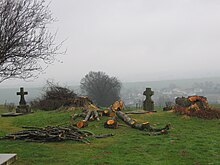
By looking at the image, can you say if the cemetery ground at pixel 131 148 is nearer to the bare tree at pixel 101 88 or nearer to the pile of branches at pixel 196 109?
the pile of branches at pixel 196 109

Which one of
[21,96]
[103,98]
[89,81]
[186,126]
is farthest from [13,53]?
[89,81]

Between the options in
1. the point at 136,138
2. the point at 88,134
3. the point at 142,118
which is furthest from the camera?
the point at 142,118

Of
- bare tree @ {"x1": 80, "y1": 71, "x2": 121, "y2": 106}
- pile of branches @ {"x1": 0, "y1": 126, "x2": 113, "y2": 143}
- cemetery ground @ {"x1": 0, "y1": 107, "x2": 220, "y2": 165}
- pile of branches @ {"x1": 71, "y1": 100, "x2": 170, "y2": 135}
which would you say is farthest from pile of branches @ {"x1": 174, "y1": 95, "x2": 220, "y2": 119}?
bare tree @ {"x1": 80, "y1": 71, "x2": 121, "y2": 106}

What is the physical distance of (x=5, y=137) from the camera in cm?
1049

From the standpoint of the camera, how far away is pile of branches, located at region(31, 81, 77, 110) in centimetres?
2281

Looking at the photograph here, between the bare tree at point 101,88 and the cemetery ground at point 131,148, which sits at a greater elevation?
the bare tree at point 101,88

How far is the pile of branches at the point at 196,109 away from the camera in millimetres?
14693

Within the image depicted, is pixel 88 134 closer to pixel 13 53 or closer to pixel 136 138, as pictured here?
pixel 136 138

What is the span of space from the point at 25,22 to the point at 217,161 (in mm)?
6620

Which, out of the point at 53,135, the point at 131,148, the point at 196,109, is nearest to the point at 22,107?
the point at 53,135

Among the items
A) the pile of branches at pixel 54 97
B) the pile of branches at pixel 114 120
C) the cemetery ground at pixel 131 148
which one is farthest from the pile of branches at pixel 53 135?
the pile of branches at pixel 54 97

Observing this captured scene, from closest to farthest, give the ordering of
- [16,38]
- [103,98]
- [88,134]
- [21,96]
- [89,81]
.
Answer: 1. [16,38]
2. [88,134]
3. [21,96]
4. [103,98]
5. [89,81]

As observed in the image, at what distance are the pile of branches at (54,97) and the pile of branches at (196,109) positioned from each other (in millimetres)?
9272

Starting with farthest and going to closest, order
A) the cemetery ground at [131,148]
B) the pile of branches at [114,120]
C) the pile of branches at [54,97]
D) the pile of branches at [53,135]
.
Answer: the pile of branches at [54,97]
the pile of branches at [114,120]
the pile of branches at [53,135]
the cemetery ground at [131,148]
